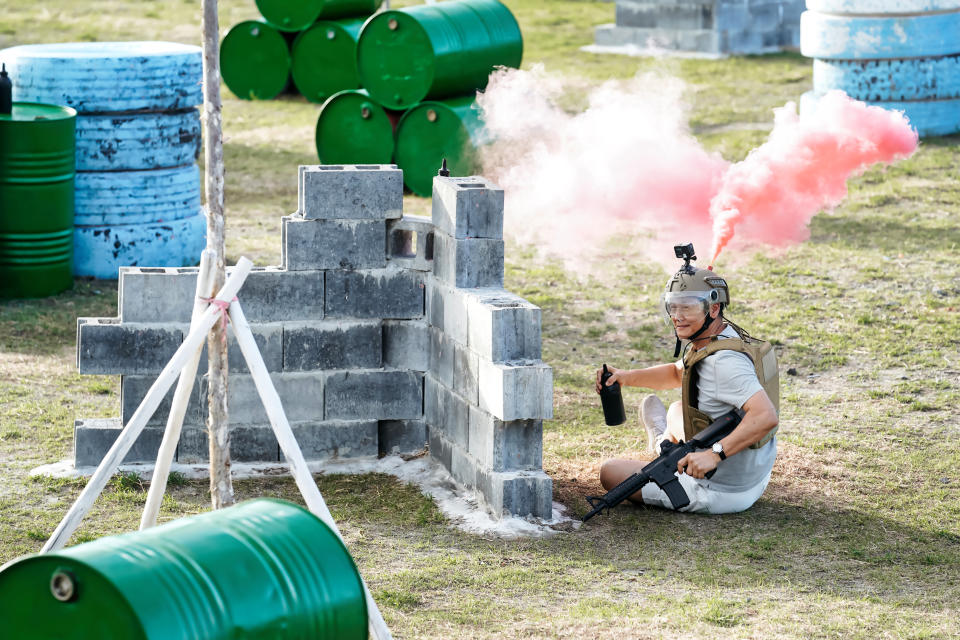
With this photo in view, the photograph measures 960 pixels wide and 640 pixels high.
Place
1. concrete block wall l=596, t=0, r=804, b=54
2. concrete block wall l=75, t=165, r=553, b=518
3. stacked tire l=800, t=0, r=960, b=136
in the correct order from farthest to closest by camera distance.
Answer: concrete block wall l=596, t=0, r=804, b=54
stacked tire l=800, t=0, r=960, b=136
concrete block wall l=75, t=165, r=553, b=518

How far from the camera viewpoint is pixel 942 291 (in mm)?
11508

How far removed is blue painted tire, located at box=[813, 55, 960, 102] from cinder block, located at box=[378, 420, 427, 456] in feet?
34.2

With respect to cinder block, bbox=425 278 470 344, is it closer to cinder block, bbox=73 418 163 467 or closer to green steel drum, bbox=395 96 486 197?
cinder block, bbox=73 418 163 467

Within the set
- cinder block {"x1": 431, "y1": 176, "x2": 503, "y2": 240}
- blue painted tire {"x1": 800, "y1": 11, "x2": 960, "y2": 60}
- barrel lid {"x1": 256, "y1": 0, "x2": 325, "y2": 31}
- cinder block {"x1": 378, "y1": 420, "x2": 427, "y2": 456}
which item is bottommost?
cinder block {"x1": 378, "y1": 420, "x2": 427, "y2": 456}

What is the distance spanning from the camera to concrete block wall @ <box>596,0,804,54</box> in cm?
2300

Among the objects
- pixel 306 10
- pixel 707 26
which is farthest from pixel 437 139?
pixel 707 26

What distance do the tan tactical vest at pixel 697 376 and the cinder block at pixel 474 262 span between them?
3.88 feet

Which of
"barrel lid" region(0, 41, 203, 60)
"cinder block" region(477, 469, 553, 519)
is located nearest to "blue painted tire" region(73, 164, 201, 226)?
"barrel lid" region(0, 41, 203, 60)

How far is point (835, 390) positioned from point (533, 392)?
3202mm

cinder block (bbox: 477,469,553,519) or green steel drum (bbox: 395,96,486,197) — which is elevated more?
green steel drum (bbox: 395,96,486,197)

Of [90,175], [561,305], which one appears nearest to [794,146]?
[561,305]

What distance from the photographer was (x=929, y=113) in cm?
1720

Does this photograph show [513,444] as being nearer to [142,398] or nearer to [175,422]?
[175,422]

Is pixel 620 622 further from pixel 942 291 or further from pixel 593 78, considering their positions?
pixel 593 78
